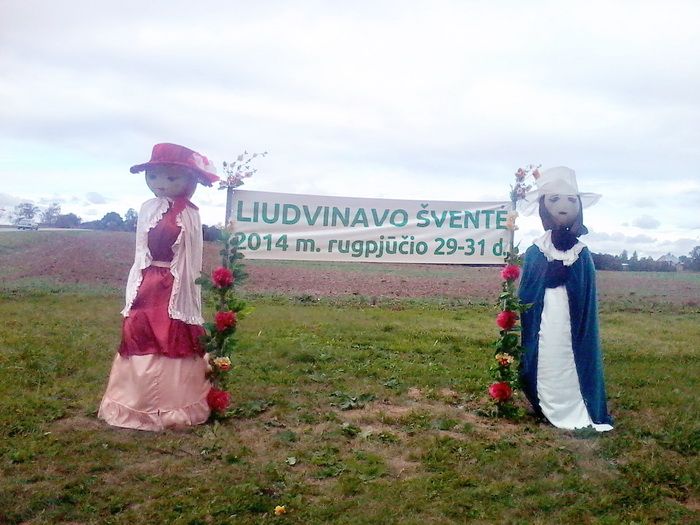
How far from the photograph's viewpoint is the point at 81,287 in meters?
12.9

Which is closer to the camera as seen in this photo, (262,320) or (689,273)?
(262,320)

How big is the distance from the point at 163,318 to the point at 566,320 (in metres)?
3.09

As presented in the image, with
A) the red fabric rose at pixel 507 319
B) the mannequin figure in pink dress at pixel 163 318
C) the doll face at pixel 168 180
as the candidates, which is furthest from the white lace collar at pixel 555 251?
the doll face at pixel 168 180

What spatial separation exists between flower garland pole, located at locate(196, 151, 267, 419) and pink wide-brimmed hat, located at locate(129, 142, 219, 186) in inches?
20.7

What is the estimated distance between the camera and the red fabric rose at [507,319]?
5480 mm

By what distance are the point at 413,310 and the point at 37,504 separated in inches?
352

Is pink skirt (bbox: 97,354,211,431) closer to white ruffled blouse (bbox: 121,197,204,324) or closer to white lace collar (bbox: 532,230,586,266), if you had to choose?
white ruffled blouse (bbox: 121,197,204,324)

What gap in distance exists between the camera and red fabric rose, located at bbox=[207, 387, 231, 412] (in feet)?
17.4

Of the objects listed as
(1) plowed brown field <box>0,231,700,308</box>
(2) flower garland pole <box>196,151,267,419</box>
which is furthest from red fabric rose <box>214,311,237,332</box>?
(1) plowed brown field <box>0,231,700,308</box>

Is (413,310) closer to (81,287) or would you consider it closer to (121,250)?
(81,287)

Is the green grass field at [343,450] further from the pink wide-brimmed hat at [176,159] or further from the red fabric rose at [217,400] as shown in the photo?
the pink wide-brimmed hat at [176,159]

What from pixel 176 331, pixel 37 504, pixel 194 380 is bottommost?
pixel 37 504

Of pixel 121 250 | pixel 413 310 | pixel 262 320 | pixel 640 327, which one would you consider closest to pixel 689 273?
pixel 640 327

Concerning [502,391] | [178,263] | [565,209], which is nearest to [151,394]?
[178,263]
